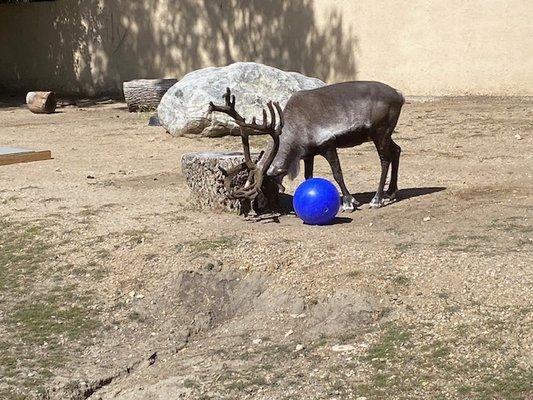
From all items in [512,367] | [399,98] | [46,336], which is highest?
[399,98]

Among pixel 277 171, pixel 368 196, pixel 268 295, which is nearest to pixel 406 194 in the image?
pixel 368 196

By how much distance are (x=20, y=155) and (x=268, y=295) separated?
6141 mm

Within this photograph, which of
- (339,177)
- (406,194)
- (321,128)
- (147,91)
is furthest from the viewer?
(147,91)

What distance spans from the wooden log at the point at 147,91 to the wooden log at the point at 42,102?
2.05 meters

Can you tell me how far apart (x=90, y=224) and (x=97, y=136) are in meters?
5.98

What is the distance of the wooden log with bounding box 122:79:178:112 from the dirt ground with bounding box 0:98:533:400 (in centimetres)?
598

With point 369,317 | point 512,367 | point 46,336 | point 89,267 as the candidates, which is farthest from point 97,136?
point 512,367

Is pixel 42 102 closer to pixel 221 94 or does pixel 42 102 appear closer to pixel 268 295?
pixel 221 94

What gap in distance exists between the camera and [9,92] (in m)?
22.3

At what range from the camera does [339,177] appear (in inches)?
328

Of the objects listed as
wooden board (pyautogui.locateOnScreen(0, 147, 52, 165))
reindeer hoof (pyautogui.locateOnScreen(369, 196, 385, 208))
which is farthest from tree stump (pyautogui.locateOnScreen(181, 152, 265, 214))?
wooden board (pyautogui.locateOnScreen(0, 147, 52, 165))

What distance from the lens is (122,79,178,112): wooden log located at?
1580 centimetres

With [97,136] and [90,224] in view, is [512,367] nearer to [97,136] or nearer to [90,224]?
[90,224]

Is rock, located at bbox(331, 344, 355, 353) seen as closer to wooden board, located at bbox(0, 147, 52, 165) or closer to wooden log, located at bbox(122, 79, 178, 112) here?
wooden board, located at bbox(0, 147, 52, 165)
